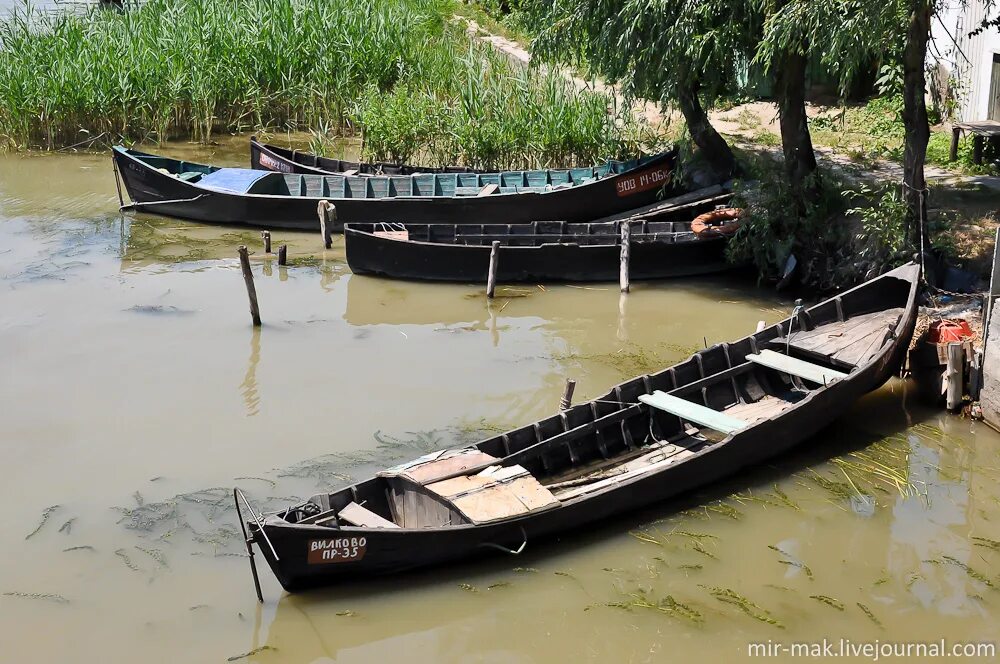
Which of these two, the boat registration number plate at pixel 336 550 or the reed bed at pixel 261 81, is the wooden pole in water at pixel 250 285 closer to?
the boat registration number plate at pixel 336 550

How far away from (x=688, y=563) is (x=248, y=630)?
11.2 feet

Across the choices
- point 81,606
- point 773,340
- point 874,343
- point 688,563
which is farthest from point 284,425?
point 874,343

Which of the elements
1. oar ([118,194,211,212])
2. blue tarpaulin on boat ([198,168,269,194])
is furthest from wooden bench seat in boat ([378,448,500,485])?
oar ([118,194,211,212])

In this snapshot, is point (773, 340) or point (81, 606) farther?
point (773, 340)

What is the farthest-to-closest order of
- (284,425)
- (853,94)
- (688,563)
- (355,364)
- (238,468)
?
1. (853,94)
2. (355,364)
3. (284,425)
4. (238,468)
5. (688,563)

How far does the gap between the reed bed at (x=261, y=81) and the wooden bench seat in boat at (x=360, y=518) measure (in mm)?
11201

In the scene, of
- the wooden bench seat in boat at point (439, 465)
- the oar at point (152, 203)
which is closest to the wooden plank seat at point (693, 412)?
the wooden bench seat in boat at point (439, 465)

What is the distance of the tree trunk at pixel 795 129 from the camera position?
44.0 feet

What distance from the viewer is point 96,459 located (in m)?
9.92

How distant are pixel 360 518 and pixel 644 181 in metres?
9.66

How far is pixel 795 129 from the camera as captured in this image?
1380cm

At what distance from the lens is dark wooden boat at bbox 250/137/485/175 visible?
1811 centimetres

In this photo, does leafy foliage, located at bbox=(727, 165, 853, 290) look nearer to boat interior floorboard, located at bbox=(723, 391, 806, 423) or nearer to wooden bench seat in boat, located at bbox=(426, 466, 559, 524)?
boat interior floorboard, located at bbox=(723, 391, 806, 423)

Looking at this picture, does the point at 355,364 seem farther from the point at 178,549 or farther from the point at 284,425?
the point at 178,549
